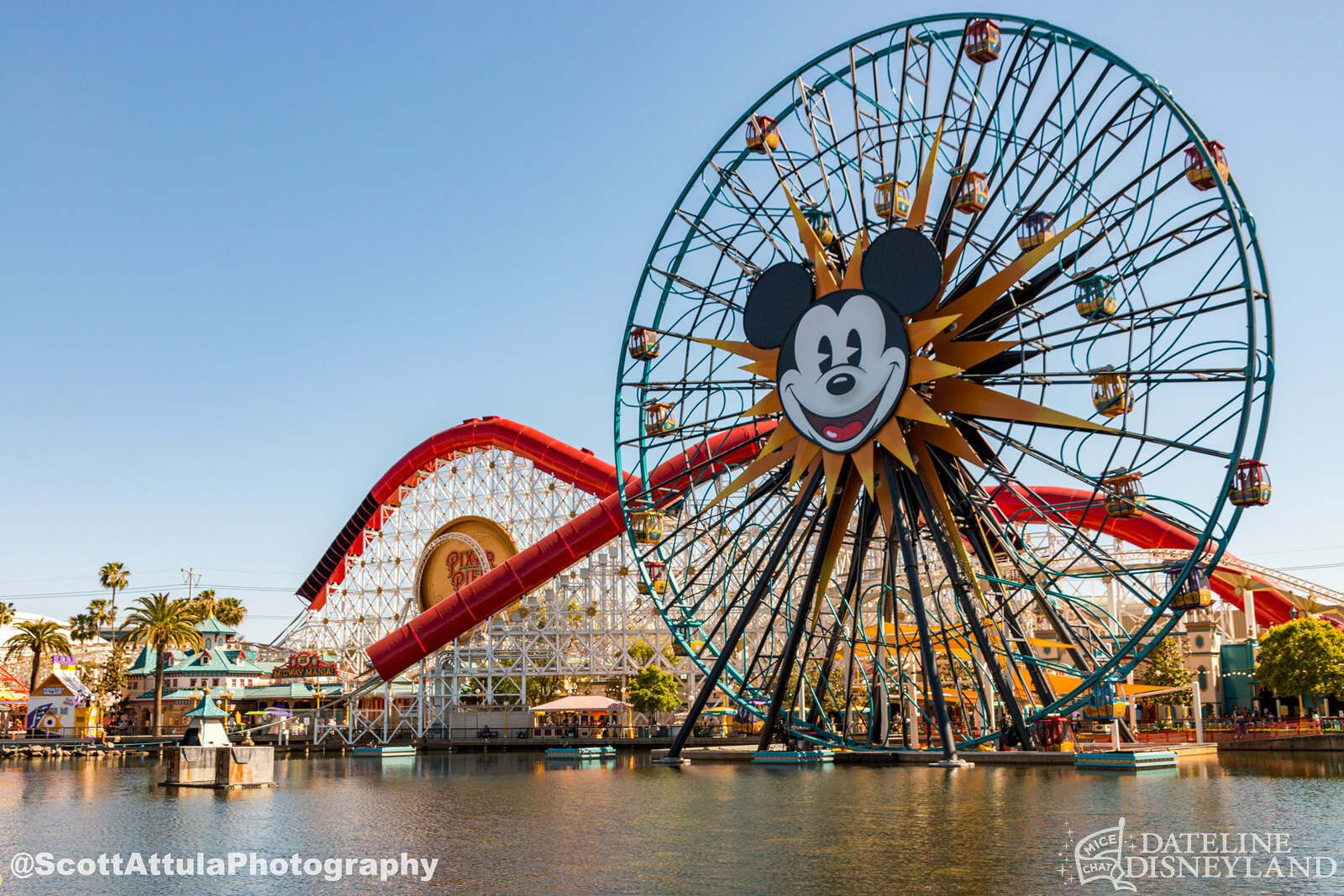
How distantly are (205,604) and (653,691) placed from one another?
136 feet

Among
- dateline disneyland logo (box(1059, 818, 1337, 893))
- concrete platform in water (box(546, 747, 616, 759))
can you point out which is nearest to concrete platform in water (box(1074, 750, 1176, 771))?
dateline disneyland logo (box(1059, 818, 1337, 893))

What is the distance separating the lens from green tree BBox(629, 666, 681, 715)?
49938 mm

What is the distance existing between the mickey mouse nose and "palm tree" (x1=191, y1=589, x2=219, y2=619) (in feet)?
172

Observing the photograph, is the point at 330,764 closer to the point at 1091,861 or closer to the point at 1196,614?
the point at 1091,861

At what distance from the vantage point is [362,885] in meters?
14.6

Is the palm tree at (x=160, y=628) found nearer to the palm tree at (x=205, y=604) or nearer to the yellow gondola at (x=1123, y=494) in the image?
the palm tree at (x=205, y=604)

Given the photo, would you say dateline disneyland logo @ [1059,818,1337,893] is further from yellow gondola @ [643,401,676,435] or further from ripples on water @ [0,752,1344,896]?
yellow gondola @ [643,401,676,435]

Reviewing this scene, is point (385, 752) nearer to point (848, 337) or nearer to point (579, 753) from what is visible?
point (579, 753)

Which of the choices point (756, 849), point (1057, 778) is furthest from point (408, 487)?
point (756, 849)

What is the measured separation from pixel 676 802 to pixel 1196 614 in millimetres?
37278

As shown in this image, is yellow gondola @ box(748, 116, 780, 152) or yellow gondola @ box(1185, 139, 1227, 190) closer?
yellow gondola @ box(1185, 139, 1227, 190)

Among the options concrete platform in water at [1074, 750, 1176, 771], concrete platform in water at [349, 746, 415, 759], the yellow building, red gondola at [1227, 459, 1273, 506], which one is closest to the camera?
red gondola at [1227, 459, 1273, 506]

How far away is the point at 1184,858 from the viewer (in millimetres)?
14898

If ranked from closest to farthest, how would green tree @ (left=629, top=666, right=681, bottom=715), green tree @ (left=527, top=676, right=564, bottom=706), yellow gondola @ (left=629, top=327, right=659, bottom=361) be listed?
1. yellow gondola @ (left=629, top=327, right=659, bottom=361)
2. green tree @ (left=629, top=666, right=681, bottom=715)
3. green tree @ (left=527, top=676, right=564, bottom=706)
